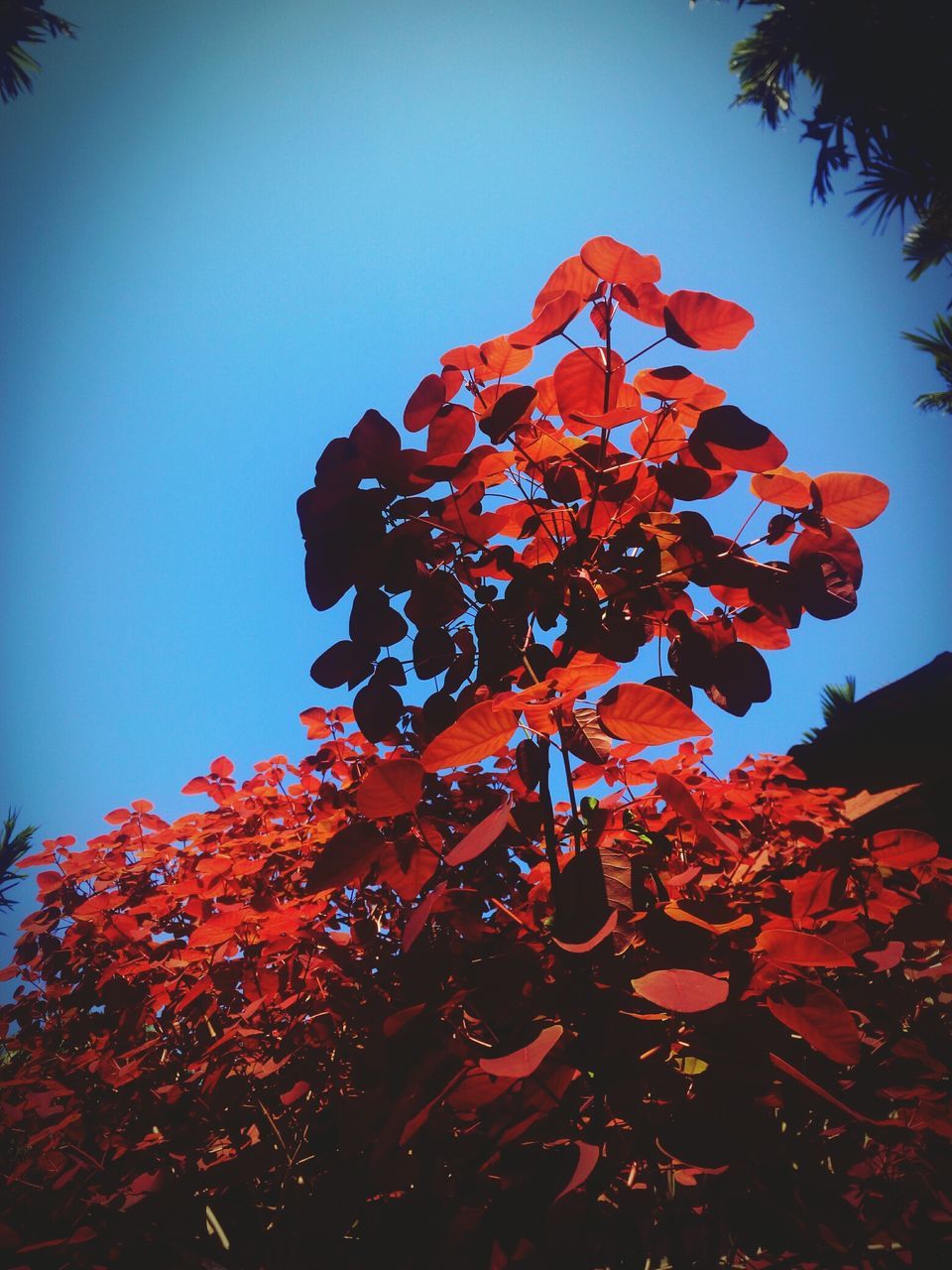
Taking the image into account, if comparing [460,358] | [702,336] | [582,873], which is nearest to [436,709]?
[582,873]

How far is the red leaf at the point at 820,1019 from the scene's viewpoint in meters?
0.70

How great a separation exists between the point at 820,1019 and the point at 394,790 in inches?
23.3

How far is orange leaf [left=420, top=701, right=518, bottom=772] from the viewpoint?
0.74m

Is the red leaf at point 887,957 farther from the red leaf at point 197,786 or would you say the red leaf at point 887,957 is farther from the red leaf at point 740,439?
the red leaf at point 197,786

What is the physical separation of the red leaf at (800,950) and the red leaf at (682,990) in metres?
0.14

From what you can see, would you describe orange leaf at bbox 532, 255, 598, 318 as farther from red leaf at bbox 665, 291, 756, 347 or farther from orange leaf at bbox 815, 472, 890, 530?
orange leaf at bbox 815, 472, 890, 530

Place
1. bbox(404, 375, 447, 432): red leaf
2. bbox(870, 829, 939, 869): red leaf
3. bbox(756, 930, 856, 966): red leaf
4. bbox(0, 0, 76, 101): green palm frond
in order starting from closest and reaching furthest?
1. bbox(756, 930, 856, 966): red leaf
2. bbox(404, 375, 447, 432): red leaf
3. bbox(870, 829, 939, 869): red leaf
4. bbox(0, 0, 76, 101): green palm frond

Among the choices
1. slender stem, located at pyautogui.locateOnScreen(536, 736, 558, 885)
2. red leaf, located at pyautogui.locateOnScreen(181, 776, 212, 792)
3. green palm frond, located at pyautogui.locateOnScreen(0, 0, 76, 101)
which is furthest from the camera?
green palm frond, located at pyautogui.locateOnScreen(0, 0, 76, 101)


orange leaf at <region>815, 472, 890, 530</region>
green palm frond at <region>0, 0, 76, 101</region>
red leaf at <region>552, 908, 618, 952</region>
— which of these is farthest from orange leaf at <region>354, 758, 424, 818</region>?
green palm frond at <region>0, 0, 76, 101</region>

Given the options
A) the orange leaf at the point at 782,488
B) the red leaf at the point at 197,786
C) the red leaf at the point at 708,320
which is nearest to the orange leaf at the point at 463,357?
the red leaf at the point at 708,320

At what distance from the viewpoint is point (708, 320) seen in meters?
0.97

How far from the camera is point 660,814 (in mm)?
1853

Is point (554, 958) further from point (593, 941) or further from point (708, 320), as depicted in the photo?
point (708, 320)

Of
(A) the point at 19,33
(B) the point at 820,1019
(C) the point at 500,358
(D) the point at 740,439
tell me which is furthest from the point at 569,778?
(A) the point at 19,33
